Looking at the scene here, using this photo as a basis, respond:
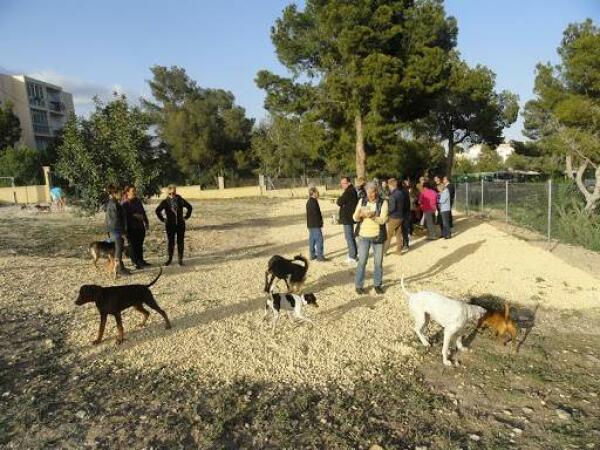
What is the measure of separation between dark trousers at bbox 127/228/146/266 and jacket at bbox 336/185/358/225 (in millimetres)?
3973

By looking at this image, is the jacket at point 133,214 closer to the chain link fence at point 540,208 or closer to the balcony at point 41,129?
the chain link fence at point 540,208

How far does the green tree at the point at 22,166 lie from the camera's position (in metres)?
34.2

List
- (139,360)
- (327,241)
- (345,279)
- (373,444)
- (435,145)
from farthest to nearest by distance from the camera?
(435,145) < (327,241) < (345,279) < (139,360) < (373,444)

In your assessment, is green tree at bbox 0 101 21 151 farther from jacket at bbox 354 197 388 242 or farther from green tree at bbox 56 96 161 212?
jacket at bbox 354 197 388 242

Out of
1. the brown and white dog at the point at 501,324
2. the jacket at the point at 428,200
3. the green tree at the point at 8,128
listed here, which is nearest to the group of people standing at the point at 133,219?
the brown and white dog at the point at 501,324

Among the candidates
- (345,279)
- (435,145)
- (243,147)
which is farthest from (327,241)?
(243,147)

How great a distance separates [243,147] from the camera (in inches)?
1719

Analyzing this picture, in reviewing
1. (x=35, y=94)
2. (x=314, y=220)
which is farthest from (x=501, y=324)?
(x=35, y=94)

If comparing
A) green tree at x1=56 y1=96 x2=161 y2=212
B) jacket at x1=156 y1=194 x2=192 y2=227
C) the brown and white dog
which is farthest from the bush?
green tree at x1=56 y1=96 x2=161 y2=212

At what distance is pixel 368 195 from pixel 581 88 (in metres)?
17.0

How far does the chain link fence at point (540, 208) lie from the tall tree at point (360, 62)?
5846mm

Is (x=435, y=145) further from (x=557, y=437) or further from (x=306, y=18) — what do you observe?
(x=557, y=437)

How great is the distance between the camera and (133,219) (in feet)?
27.5

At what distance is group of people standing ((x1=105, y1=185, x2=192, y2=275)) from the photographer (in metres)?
7.87
